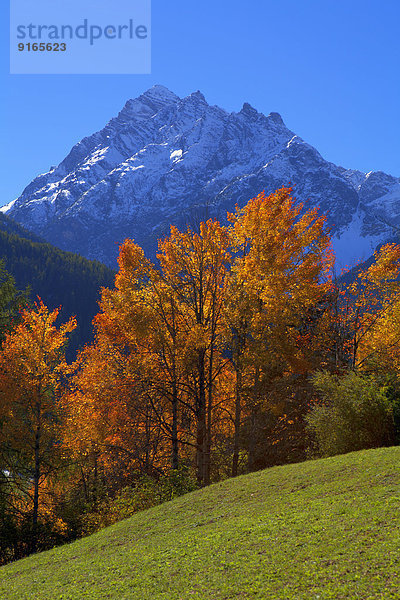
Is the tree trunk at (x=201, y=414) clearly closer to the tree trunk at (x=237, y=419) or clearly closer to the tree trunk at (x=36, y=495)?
the tree trunk at (x=237, y=419)

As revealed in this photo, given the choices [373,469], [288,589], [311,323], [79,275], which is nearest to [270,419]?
[311,323]

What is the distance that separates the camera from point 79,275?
191500 millimetres

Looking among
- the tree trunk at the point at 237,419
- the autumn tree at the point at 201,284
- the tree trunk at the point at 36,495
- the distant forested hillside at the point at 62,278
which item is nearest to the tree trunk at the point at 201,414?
the autumn tree at the point at 201,284

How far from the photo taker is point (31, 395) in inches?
901

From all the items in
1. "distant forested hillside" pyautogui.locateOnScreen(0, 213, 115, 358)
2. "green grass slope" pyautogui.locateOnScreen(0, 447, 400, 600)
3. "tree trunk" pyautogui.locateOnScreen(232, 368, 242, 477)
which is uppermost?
"distant forested hillside" pyautogui.locateOnScreen(0, 213, 115, 358)

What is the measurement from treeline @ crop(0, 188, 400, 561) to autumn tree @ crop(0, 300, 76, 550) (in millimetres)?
70

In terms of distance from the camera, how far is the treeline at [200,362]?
19688mm

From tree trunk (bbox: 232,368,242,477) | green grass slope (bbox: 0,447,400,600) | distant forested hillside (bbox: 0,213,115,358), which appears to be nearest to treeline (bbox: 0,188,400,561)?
tree trunk (bbox: 232,368,242,477)

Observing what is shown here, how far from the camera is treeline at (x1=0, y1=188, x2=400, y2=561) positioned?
19.7 metres

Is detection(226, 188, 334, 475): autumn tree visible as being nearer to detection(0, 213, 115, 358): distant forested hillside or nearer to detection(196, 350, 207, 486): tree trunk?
detection(196, 350, 207, 486): tree trunk

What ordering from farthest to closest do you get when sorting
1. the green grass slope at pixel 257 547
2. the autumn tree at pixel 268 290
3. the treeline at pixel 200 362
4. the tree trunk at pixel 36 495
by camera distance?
the autumn tree at pixel 268 290 → the treeline at pixel 200 362 → the tree trunk at pixel 36 495 → the green grass slope at pixel 257 547

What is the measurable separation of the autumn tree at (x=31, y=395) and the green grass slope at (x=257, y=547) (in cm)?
872

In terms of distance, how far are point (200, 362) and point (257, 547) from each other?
40.3ft

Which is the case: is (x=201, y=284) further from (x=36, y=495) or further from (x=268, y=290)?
(x=36, y=495)
